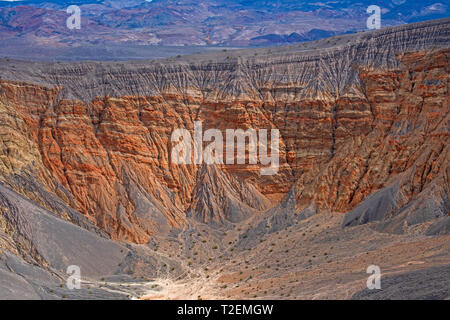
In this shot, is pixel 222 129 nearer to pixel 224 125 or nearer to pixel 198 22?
pixel 224 125

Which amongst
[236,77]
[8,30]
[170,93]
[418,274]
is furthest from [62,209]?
[8,30]

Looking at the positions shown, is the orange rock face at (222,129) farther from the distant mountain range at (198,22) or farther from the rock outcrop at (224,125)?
the distant mountain range at (198,22)

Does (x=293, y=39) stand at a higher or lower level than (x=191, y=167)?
higher

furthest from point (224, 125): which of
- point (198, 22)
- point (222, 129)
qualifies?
point (198, 22)

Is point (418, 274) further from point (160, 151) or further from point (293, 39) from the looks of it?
point (293, 39)

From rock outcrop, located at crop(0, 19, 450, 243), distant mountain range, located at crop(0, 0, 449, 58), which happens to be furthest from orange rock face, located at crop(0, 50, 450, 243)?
distant mountain range, located at crop(0, 0, 449, 58)

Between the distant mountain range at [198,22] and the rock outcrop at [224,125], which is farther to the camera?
the distant mountain range at [198,22]

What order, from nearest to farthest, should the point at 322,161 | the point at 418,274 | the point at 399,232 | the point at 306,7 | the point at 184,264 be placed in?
the point at 418,274 → the point at 399,232 → the point at 184,264 → the point at 322,161 → the point at 306,7

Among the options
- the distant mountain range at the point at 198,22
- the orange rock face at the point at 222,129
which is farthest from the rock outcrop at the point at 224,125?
the distant mountain range at the point at 198,22
